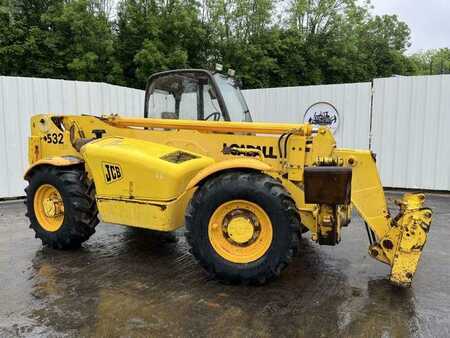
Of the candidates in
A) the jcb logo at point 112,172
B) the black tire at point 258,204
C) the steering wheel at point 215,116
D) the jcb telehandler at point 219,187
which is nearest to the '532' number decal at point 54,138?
the jcb telehandler at point 219,187

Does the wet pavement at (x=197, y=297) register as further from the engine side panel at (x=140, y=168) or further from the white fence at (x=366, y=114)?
the white fence at (x=366, y=114)

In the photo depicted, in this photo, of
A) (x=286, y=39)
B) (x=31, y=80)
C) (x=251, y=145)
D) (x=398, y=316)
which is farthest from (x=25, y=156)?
(x=286, y=39)

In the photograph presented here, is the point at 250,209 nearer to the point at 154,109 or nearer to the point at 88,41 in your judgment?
the point at 154,109

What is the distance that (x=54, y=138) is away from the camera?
539 cm

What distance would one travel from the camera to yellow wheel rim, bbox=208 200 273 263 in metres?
3.83

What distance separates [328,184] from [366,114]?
21.6 ft

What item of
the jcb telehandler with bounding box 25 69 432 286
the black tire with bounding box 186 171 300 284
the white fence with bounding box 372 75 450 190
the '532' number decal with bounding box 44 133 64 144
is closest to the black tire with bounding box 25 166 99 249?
the jcb telehandler with bounding box 25 69 432 286

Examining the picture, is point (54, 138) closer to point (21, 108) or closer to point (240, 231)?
point (240, 231)

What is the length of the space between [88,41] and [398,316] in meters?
20.1

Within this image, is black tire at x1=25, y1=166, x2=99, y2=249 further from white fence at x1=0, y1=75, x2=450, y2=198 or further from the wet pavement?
white fence at x1=0, y1=75, x2=450, y2=198

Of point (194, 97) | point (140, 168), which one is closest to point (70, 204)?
point (140, 168)

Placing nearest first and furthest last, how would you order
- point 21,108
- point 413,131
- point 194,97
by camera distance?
point 194,97, point 21,108, point 413,131

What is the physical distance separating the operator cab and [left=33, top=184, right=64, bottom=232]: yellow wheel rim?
154cm

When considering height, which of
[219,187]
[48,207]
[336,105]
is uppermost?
[336,105]
